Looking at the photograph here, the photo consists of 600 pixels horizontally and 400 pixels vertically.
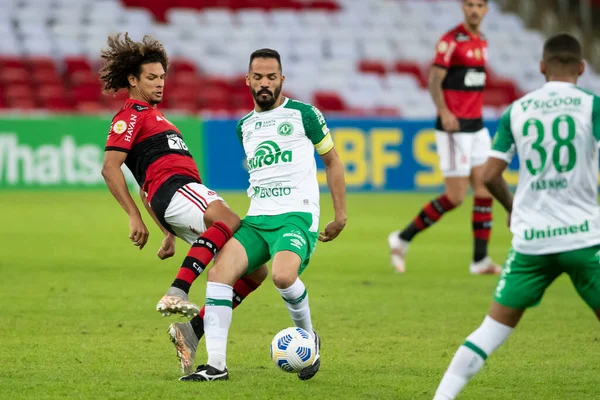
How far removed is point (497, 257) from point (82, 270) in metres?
4.72

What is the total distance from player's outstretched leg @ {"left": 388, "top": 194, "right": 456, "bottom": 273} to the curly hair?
4470 millimetres

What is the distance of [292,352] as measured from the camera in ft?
19.7

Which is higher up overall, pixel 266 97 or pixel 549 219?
pixel 266 97

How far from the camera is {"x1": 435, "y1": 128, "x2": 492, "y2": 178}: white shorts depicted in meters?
11.0

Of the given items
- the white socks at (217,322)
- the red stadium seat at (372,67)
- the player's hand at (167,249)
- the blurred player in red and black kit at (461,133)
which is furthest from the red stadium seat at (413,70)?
the white socks at (217,322)

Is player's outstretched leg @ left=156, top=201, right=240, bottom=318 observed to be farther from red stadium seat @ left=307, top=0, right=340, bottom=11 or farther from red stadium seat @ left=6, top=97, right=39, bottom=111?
red stadium seat @ left=307, top=0, right=340, bottom=11

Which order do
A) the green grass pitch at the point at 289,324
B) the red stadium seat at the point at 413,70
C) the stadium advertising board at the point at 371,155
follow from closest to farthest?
the green grass pitch at the point at 289,324
the stadium advertising board at the point at 371,155
the red stadium seat at the point at 413,70

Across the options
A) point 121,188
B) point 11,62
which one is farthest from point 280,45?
point 121,188

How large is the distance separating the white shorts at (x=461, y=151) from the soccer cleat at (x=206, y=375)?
5.57m

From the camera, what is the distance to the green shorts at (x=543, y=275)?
4910 millimetres

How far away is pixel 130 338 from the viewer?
7.35 meters

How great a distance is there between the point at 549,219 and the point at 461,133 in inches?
244

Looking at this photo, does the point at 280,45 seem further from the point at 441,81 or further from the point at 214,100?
the point at 441,81

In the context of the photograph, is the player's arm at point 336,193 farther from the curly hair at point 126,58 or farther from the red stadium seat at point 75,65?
the red stadium seat at point 75,65
